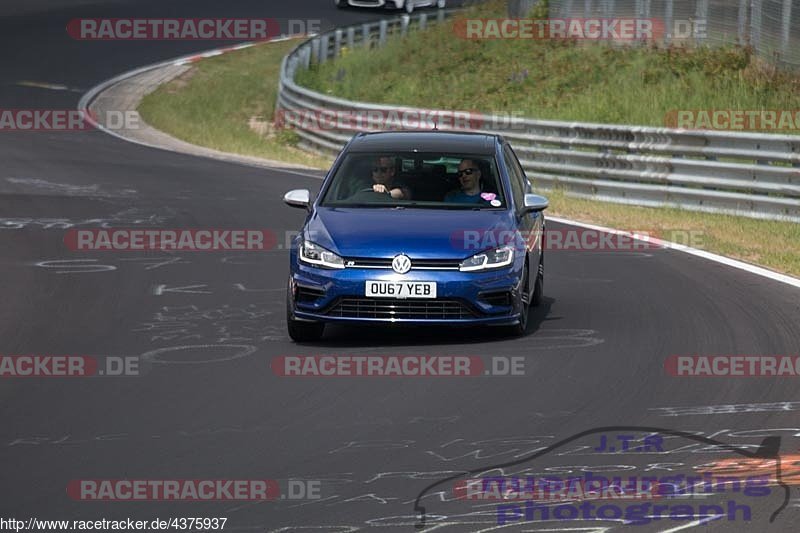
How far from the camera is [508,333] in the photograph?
11.4m

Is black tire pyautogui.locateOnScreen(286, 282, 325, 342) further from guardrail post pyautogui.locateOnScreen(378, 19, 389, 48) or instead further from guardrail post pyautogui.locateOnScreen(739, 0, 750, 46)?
guardrail post pyautogui.locateOnScreen(378, 19, 389, 48)

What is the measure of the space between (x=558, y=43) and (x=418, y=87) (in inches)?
132

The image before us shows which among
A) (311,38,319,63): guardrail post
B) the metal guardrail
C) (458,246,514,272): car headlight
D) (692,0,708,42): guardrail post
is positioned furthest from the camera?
(311,38,319,63): guardrail post

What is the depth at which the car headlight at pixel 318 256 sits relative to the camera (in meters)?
10.8

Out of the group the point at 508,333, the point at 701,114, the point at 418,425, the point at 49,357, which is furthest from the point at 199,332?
the point at 701,114

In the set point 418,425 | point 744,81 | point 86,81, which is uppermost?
point 418,425

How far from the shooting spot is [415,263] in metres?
10.7

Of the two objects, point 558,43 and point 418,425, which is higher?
point 418,425

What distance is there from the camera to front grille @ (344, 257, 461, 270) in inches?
421

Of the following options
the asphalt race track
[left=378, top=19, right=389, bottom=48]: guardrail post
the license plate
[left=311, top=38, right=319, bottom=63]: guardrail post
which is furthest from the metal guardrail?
[left=378, top=19, right=389, bottom=48]: guardrail post

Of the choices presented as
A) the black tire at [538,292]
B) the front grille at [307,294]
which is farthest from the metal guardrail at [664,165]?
the front grille at [307,294]

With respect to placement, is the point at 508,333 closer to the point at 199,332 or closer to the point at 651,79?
the point at 199,332

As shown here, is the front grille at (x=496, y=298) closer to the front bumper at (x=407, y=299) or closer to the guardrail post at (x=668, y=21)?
the front bumper at (x=407, y=299)

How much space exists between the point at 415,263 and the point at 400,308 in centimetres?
33
